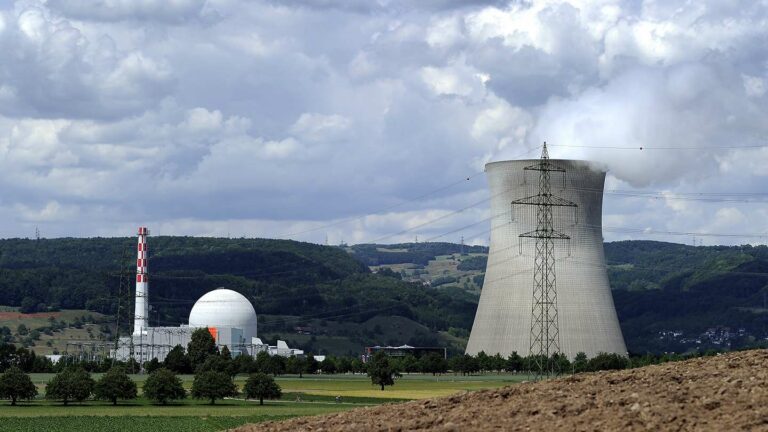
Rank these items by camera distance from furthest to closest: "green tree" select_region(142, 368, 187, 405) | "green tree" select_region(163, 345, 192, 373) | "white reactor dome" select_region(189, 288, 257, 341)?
"white reactor dome" select_region(189, 288, 257, 341) < "green tree" select_region(163, 345, 192, 373) < "green tree" select_region(142, 368, 187, 405)

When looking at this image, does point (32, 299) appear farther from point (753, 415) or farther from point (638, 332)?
point (753, 415)

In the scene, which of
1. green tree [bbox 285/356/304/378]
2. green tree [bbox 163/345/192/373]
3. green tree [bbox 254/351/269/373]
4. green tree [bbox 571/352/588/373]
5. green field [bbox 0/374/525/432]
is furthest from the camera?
green tree [bbox 285/356/304/378]

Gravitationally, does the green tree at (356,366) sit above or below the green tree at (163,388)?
above

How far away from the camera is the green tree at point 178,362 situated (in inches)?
4063

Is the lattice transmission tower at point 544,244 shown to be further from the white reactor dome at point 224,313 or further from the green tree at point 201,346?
the white reactor dome at point 224,313

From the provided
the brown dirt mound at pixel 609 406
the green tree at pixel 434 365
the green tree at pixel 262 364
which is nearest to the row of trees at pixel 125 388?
the green tree at pixel 262 364

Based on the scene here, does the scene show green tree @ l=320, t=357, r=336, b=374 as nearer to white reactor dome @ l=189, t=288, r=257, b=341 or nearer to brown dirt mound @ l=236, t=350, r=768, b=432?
white reactor dome @ l=189, t=288, r=257, b=341

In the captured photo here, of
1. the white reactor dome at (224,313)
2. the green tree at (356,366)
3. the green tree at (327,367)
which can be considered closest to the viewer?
the green tree at (327,367)

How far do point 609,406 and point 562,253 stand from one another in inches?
2185

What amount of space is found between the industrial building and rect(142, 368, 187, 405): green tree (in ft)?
167

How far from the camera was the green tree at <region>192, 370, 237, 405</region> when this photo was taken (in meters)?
63.4

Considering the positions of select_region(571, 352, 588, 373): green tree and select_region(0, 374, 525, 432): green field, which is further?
select_region(571, 352, 588, 373): green tree

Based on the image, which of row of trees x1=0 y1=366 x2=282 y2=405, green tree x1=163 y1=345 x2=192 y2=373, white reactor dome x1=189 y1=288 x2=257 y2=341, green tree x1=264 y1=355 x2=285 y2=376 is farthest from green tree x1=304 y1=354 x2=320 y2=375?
row of trees x1=0 y1=366 x2=282 y2=405

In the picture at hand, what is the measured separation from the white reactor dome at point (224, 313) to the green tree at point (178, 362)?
72.8 ft
